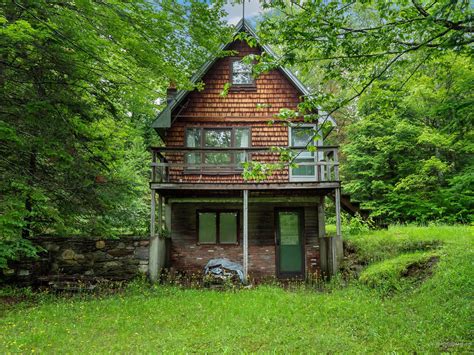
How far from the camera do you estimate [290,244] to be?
13.5 meters

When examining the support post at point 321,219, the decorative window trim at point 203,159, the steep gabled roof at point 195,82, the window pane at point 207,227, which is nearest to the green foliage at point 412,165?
the support post at point 321,219

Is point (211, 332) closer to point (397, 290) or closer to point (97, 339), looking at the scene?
point (97, 339)

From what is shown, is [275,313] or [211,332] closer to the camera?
[211,332]

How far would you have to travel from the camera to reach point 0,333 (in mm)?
6277

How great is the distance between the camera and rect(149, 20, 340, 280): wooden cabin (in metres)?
13.2

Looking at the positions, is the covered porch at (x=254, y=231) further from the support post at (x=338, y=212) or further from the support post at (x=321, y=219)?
the support post at (x=338, y=212)

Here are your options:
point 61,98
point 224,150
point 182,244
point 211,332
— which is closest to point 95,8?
point 61,98

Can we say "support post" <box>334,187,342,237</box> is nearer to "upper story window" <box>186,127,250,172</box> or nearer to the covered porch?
the covered porch

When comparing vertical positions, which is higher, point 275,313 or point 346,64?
point 346,64

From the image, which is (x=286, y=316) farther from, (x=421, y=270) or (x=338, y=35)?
(x=338, y=35)

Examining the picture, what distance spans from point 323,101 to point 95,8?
4980mm

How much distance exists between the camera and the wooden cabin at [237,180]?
43.4 feet

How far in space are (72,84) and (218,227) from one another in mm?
7325

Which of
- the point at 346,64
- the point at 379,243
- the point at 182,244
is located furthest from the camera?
the point at 182,244
